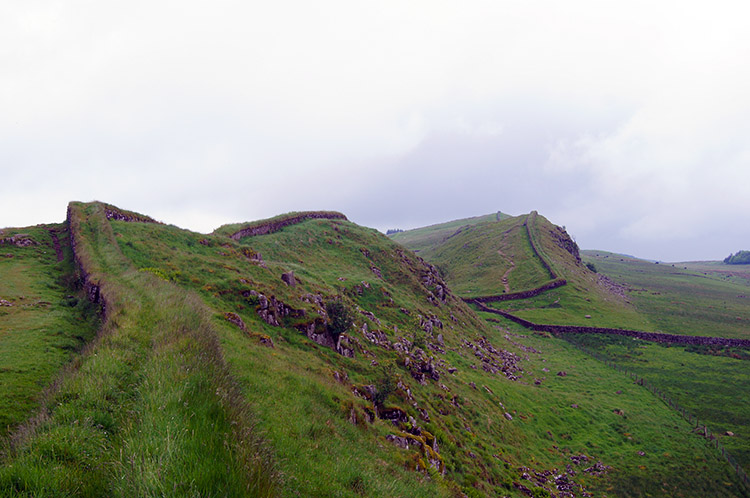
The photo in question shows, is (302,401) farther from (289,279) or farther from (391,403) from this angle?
(289,279)

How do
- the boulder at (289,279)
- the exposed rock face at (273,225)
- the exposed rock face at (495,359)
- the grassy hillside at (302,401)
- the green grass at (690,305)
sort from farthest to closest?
the green grass at (690,305)
the exposed rock face at (273,225)
the exposed rock face at (495,359)
the boulder at (289,279)
the grassy hillside at (302,401)

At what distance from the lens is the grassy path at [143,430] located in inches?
179

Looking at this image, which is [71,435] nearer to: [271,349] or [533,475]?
[271,349]

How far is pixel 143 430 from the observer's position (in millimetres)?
5613

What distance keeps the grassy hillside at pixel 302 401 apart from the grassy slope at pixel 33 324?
5.47ft

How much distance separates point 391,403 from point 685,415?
130 ft

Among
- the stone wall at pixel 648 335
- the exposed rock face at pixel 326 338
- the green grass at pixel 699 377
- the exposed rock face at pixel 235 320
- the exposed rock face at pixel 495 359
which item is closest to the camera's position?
the exposed rock face at pixel 235 320

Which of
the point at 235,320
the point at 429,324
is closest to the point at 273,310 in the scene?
the point at 235,320

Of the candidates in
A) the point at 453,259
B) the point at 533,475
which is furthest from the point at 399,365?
the point at 453,259

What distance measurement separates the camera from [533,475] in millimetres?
22469

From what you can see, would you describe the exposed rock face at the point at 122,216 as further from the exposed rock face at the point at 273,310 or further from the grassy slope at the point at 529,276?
the grassy slope at the point at 529,276

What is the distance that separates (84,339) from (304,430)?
1293cm

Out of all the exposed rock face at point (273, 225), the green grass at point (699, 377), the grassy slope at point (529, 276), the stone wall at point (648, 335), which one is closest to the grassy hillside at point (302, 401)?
the green grass at point (699, 377)

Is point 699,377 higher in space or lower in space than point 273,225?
lower
